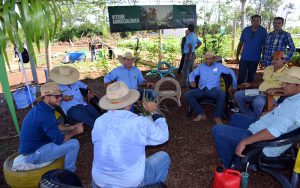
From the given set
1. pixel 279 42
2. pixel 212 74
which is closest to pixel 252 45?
pixel 279 42

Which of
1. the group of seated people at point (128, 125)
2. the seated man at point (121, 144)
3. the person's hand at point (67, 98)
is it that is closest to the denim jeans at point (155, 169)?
the group of seated people at point (128, 125)

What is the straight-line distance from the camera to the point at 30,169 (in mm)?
2586

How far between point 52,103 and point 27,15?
4.60 feet

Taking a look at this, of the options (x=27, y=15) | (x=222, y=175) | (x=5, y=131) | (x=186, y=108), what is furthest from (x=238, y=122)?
(x=5, y=131)

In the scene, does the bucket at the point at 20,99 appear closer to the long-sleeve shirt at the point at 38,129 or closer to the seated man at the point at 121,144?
the long-sleeve shirt at the point at 38,129

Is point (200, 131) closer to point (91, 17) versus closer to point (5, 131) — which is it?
point (5, 131)

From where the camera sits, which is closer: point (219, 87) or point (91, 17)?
point (219, 87)

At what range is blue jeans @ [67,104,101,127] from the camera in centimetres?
376

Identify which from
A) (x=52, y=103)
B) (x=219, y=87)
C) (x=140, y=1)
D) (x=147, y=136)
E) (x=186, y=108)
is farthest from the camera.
Result: (x=140, y=1)

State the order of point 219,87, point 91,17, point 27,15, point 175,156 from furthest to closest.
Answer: point 91,17, point 219,87, point 175,156, point 27,15

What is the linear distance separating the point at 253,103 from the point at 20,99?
14.5ft

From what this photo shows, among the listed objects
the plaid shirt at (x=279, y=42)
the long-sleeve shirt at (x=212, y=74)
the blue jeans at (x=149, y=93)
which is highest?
the plaid shirt at (x=279, y=42)

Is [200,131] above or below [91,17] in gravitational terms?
below

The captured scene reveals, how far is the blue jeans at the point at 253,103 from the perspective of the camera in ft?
12.0
